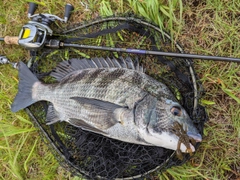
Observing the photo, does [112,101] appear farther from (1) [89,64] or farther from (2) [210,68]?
(2) [210,68]

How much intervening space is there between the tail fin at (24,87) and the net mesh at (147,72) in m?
0.11

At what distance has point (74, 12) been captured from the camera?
3426 millimetres

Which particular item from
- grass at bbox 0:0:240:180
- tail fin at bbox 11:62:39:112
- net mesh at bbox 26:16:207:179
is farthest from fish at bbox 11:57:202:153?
grass at bbox 0:0:240:180

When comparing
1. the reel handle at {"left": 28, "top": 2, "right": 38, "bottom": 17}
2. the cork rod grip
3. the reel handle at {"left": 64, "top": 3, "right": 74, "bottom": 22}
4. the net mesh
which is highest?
the reel handle at {"left": 28, "top": 2, "right": 38, "bottom": 17}

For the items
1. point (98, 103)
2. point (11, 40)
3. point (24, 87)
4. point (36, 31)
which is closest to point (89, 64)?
point (98, 103)

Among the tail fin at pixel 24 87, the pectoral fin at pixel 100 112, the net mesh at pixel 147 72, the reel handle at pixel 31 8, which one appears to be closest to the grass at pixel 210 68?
the net mesh at pixel 147 72

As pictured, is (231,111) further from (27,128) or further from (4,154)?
(4,154)

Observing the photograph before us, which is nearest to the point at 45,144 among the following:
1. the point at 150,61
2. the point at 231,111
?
the point at 150,61

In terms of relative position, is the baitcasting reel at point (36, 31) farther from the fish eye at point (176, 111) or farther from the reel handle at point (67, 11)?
the fish eye at point (176, 111)

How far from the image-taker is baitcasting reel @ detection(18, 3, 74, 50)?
3.10 meters

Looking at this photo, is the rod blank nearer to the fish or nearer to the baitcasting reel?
the fish

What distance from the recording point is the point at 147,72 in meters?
3.11

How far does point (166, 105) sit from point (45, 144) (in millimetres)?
1603

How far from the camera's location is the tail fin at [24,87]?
10.6 feet
